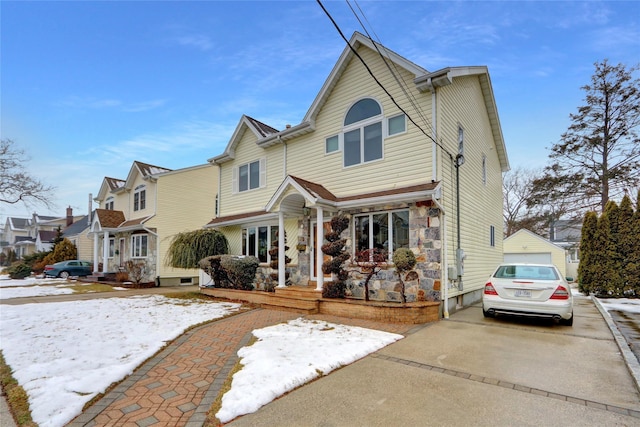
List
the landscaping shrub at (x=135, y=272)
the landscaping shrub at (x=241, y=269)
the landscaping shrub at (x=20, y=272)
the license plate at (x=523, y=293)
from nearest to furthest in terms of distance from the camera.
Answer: the license plate at (x=523, y=293)
the landscaping shrub at (x=241, y=269)
the landscaping shrub at (x=135, y=272)
the landscaping shrub at (x=20, y=272)

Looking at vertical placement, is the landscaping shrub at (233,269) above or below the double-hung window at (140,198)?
below

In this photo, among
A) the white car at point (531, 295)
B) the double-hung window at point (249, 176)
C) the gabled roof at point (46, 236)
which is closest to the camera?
the white car at point (531, 295)

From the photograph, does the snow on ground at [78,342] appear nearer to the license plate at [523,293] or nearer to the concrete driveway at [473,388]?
the concrete driveway at [473,388]

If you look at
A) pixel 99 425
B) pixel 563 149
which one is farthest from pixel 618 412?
pixel 563 149

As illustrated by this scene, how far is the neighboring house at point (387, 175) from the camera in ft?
29.6

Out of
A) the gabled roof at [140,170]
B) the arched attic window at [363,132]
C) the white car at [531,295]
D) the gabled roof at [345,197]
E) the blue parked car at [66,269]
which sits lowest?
the blue parked car at [66,269]

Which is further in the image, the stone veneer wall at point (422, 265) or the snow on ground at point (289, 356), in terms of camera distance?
the stone veneer wall at point (422, 265)

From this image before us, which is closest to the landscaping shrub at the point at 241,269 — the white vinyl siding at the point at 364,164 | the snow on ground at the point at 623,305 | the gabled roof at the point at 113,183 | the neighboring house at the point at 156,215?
the white vinyl siding at the point at 364,164

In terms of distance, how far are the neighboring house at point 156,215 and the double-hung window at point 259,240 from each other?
751 cm

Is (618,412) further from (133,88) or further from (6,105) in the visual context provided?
(6,105)

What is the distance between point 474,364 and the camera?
509 cm

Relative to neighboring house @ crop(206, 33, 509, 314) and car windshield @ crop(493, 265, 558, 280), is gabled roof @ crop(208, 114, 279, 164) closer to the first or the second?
neighboring house @ crop(206, 33, 509, 314)

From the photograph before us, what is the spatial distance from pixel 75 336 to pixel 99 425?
14.7ft

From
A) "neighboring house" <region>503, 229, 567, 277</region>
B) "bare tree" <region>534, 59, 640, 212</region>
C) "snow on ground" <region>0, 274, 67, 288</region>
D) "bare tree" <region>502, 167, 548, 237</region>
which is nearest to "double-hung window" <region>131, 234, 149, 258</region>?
"snow on ground" <region>0, 274, 67, 288</region>
